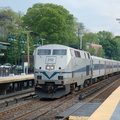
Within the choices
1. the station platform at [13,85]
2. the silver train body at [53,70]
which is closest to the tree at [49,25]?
A: the station platform at [13,85]

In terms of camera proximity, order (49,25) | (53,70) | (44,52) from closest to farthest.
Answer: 1. (53,70)
2. (44,52)
3. (49,25)

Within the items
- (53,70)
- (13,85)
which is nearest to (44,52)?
(53,70)

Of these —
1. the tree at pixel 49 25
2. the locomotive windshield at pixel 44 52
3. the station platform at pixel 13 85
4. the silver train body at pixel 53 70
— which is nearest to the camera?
the silver train body at pixel 53 70

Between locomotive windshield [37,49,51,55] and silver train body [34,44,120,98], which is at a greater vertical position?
locomotive windshield [37,49,51,55]

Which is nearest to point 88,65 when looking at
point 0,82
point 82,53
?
point 82,53

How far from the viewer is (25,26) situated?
60.0 metres

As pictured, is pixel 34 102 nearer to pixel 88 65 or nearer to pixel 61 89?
pixel 61 89

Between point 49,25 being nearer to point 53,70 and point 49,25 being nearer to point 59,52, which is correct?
point 59,52

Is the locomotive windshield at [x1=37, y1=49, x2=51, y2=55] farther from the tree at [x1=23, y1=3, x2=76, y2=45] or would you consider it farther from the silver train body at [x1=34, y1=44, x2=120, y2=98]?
the tree at [x1=23, y1=3, x2=76, y2=45]

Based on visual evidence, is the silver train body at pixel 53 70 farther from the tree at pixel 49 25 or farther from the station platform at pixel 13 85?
the tree at pixel 49 25

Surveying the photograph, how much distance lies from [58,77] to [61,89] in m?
0.87

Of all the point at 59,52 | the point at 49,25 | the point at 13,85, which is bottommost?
the point at 13,85

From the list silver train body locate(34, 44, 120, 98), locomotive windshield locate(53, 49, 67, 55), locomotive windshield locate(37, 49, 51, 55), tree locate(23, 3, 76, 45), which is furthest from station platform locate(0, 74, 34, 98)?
tree locate(23, 3, 76, 45)

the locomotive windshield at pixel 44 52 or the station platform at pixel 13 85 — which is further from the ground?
the locomotive windshield at pixel 44 52
